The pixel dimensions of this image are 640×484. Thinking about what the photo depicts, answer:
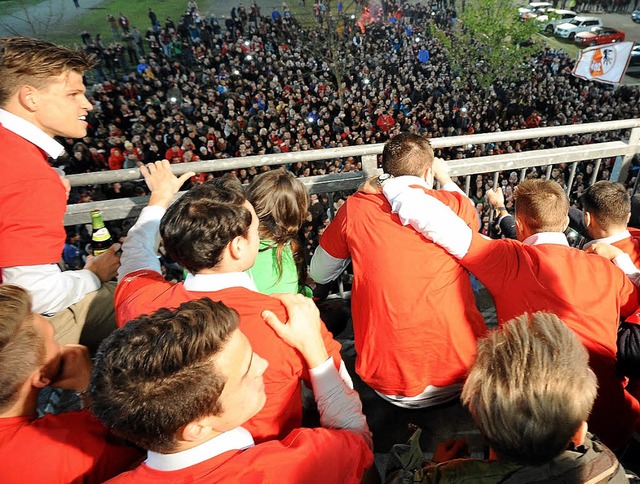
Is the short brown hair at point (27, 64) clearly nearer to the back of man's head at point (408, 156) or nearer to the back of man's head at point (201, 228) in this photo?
the back of man's head at point (201, 228)

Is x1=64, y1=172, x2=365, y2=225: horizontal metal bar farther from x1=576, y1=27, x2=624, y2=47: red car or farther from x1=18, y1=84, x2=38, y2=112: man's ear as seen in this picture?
x1=576, y1=27, x2=624, y2=47: red car

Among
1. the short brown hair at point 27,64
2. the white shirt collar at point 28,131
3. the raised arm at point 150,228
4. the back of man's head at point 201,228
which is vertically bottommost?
the raised arm at point 150,228

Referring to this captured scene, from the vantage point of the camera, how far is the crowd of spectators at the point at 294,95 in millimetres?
13109

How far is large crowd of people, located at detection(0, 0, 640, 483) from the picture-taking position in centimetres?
116

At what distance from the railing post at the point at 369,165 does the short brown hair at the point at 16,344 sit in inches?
83.0

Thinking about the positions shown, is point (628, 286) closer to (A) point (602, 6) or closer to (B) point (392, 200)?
(B) point (392, 200)

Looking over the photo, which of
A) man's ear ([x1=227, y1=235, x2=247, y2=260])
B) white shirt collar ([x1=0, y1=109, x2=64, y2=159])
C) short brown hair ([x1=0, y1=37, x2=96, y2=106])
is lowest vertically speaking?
man's ear ([x1=227, y1=235, x2=247, y2=260])

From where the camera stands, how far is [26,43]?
1834 mm

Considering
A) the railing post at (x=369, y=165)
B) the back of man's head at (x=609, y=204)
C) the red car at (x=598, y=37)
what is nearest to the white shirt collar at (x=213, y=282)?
the railing post at (x=369, y=165)

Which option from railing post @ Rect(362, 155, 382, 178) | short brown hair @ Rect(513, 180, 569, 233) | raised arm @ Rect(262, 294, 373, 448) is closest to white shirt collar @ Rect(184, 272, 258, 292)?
raised arm @ Rect(262, 294, 373, 448)

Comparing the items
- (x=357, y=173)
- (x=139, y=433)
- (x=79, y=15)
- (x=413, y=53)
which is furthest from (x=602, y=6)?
(x=139, y=433)

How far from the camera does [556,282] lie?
1943 millimetres

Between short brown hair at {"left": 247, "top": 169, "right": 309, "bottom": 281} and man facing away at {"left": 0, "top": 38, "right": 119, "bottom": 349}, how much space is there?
0.90 metres

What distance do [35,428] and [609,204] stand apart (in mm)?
3040
